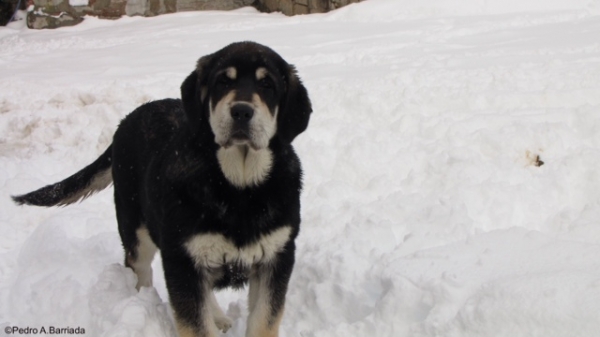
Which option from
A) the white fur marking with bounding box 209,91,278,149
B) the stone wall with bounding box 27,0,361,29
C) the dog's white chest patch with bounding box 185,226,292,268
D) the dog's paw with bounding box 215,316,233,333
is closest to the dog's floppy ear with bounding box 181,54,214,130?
the white fur marking with bounding box 209,91,278,149

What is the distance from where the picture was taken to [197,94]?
3.79 metres

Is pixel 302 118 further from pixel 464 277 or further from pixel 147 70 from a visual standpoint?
pixel 147 70

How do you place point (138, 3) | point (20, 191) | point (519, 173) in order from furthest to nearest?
point (138, 3) < point (20, 191) < point (519, 173)

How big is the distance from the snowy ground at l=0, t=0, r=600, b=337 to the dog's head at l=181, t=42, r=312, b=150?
122cm

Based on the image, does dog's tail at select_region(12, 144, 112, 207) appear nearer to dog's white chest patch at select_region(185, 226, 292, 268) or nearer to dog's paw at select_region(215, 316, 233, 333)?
dog's paw at select_region(215, 316, 233, 333)

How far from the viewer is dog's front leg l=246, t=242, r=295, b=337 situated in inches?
154

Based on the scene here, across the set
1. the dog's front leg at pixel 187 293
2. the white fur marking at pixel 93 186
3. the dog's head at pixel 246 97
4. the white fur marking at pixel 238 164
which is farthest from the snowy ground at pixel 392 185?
the dog's head at pixel 246 97

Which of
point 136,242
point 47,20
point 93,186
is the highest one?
point 47,20

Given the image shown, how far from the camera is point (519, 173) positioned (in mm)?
6004

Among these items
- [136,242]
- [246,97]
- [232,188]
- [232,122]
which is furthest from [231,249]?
[136,242]

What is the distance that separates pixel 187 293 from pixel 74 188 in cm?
177

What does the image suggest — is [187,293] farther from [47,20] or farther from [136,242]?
[47,20]

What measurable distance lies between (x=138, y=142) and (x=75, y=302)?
118 centimetres

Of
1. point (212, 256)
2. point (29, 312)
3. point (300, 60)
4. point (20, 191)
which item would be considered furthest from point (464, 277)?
point (300, 60)
